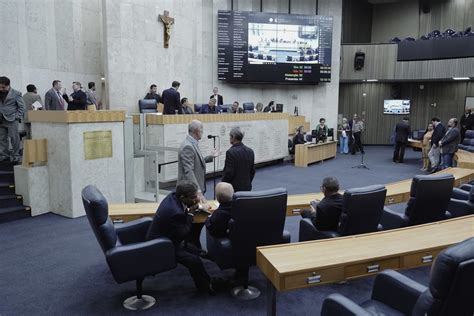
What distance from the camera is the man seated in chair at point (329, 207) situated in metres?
3.67

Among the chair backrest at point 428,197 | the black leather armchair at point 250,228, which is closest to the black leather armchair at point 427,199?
the chair backrest at point 428,197

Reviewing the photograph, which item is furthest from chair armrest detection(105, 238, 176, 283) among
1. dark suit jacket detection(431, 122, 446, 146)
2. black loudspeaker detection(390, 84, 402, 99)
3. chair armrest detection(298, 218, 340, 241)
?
black loudspeaker detection(390, 84, 402, 99)

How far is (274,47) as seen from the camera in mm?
14016

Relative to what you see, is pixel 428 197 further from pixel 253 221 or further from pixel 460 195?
pixel 253 221

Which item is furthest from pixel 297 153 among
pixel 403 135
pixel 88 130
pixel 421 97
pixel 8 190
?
pixel 421 97

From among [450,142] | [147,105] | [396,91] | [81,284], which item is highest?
[396,91]

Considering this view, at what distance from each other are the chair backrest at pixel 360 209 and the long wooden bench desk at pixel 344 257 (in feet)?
1.56

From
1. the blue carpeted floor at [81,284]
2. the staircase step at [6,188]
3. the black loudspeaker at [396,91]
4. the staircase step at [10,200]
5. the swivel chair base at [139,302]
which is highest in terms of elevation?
the black loudspeaker at [396,91]

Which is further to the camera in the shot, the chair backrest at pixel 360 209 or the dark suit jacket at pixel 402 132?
the dark suit jacket at pixel 402 132

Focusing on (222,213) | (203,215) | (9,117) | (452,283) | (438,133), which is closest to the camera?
(452,283)

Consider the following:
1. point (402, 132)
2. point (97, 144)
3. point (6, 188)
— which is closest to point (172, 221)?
point (97, 144)

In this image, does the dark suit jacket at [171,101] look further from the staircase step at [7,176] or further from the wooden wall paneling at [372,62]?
the wooden wall paneling at [372,62]

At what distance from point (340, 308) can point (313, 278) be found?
0.28m

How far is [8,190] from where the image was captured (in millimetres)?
6195
